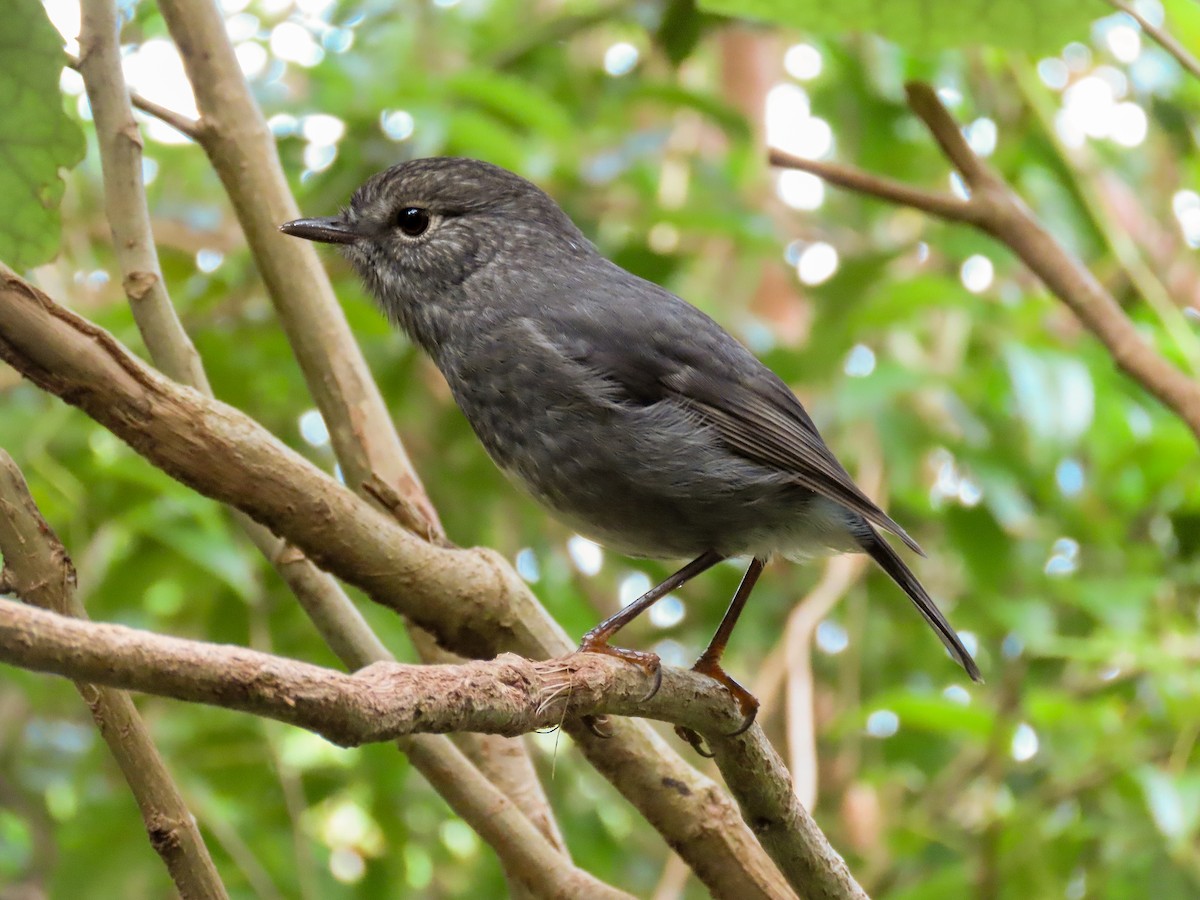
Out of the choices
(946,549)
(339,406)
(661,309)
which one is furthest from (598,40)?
(339,406)

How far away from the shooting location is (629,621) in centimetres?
255

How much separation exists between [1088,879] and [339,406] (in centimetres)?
263

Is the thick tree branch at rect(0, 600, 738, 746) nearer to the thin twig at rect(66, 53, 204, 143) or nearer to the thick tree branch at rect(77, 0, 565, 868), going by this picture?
the thick tree branch at rect(77, 0, 565, 868)

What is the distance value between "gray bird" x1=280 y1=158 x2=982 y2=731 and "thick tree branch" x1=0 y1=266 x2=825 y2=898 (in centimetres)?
20

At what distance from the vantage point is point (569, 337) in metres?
2.75

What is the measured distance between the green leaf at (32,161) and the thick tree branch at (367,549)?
2.29ft

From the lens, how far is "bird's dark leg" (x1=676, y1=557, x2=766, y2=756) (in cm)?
242

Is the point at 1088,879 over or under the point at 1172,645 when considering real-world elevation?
under

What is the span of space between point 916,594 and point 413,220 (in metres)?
1.51

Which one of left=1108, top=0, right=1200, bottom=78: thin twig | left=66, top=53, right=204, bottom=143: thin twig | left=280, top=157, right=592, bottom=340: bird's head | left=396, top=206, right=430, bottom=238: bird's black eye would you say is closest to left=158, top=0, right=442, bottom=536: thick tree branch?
left=66, top=53, right=204, bottom=143: thin twig

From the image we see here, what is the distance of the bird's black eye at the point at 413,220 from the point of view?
10.5ft

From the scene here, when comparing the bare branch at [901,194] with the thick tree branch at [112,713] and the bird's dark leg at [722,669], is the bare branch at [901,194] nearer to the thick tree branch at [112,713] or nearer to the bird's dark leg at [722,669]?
the bird's dark leg at [722,669]

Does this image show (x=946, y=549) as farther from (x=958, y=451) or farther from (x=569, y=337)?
(x=569, y=337)

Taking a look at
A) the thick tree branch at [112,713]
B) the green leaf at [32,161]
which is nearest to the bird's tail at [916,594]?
the thick tree branch at [112,713]
